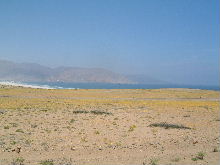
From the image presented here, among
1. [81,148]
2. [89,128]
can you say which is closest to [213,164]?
[81,148]

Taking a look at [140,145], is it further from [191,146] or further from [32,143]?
[32,143]

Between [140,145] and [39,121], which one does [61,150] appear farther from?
[39,121]

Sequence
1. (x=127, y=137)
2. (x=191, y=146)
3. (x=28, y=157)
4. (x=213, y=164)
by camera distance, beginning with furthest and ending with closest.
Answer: (x=127, y=137)
(x=191, y=146)
(x=28, y=157)
(x=213, y=164)

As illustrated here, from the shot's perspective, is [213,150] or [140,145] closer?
[213,150]

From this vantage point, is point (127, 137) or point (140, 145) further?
point (127, 137)

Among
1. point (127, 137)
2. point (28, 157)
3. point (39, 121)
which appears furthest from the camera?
point (39, 121)

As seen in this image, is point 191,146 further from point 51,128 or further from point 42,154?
point 51,128

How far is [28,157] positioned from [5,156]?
1060 mm

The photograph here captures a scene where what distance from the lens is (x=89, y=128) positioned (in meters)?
23.6

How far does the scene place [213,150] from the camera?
52.8 ft

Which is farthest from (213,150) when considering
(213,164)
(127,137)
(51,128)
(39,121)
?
(39,121)

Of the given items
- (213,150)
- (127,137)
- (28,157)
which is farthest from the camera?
(127,137)

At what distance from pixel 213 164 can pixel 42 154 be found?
773 centimetres

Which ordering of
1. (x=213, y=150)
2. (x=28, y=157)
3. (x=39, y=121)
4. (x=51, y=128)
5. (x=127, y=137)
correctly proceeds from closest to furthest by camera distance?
(x=28, y=157) < (x=213, y=150) < (x=127, y=137) < (x=51, y=128) < (x=39, y=121)
